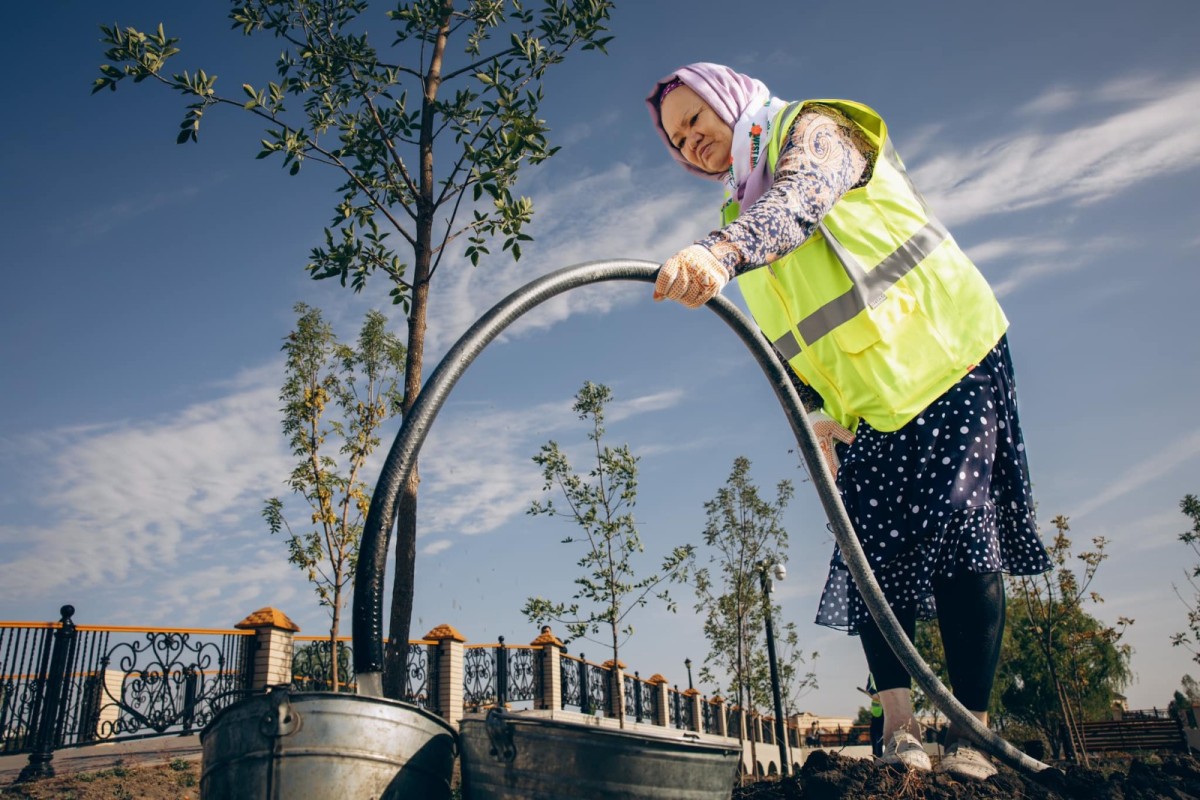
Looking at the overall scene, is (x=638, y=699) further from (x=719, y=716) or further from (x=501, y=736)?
(x=501, y=736)

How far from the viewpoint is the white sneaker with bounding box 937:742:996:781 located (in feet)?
6.28

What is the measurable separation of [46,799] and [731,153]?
29.4ft

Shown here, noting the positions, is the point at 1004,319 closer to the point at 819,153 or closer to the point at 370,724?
the point at 819,153

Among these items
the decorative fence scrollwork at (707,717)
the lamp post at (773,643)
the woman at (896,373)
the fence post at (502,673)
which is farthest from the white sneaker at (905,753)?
the decorative fence scrollwork at (707,717)

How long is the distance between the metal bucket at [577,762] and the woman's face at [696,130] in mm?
1765

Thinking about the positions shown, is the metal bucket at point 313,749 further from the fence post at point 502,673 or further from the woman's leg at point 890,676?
the fence post at point 502,673

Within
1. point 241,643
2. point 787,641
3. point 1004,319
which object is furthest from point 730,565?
point 1004,319

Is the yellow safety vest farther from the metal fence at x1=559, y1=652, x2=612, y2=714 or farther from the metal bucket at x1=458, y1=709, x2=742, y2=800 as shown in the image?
the metal fence at x1=559, y1=652, x2=612, y2=714

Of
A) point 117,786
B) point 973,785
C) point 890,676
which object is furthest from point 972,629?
point 117,786

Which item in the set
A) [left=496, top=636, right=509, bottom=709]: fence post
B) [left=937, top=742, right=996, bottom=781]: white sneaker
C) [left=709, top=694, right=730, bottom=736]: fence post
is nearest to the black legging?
[left=937, top=742, right=996, bottom=781]: white sneaker

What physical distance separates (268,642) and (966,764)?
1225 centimetres

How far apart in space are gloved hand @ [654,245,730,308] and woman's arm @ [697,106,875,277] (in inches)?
1.5

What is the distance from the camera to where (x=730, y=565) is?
17016 mm

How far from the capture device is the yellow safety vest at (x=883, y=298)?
216 cm
